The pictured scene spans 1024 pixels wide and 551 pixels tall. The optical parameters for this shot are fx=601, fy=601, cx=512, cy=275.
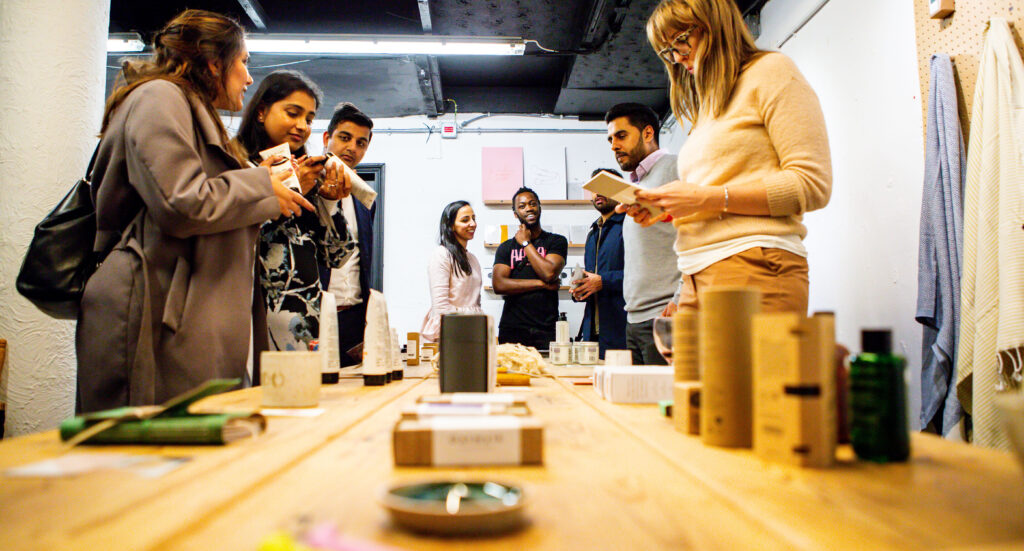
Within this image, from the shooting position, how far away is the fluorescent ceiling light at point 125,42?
3979 mm

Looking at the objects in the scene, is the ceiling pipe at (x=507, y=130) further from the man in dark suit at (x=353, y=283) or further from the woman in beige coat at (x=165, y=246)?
the woman in beige coat at (x=165, y=246)

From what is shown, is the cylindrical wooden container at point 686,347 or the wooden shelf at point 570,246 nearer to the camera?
the cylindrical wooden container at point 686,347

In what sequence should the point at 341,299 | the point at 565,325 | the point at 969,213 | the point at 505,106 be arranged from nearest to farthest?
the point at 969,213
the point at 341,299
the point at 565,325
the point at 505,106

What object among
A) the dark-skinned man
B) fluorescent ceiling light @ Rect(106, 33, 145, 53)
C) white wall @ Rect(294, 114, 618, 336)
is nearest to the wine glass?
the dark-skinned man

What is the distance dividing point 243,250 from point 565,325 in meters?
1.49

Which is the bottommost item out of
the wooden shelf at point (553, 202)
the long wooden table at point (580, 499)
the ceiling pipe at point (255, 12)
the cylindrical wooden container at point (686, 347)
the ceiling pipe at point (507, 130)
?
the long wooden table at point (580, 499)

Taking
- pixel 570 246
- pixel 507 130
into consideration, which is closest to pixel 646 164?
pixel 570 246

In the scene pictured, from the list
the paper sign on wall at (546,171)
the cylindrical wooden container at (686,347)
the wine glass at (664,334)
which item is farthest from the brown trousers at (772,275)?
the paper sign on wall at (546,171)

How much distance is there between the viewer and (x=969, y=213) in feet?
5.90

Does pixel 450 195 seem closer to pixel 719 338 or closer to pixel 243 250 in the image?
pixel 243 250

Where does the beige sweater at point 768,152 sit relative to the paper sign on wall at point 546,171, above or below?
below

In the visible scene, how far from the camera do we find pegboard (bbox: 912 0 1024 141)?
1806mm

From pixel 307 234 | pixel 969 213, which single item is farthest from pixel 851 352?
pixel 307 234

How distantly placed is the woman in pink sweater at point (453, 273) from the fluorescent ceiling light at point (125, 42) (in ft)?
7.83
